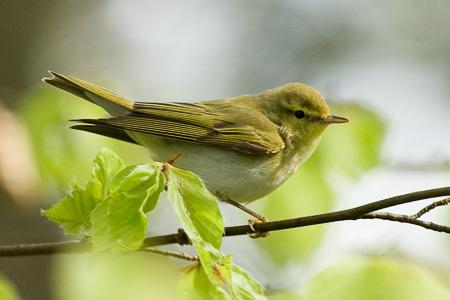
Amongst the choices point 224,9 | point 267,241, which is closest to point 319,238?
point 267,241

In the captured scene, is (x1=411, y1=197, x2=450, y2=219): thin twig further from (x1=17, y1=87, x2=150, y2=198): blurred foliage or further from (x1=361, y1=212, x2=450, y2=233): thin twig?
(x1=17, y1=87, x2=150, y2=198): blurred foliage

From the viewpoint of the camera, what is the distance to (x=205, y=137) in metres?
3.22

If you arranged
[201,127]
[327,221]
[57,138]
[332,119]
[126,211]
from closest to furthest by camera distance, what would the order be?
[126,211]
[327,221]
[57,138]
[201,127]
[332,119]

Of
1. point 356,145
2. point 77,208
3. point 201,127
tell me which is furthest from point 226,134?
point 77,208

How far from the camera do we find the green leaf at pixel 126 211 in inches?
61.0

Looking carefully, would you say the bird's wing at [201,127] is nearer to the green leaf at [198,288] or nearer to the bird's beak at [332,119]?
the bird's beak at [332,119]

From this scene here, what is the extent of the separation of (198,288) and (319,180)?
1.21 m

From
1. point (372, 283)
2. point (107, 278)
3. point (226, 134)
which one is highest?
point (226, 134)

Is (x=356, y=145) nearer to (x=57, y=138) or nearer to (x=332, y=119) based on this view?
(x=332, y=119)

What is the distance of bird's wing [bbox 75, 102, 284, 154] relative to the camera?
296 cm

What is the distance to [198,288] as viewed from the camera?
2002 millimetres

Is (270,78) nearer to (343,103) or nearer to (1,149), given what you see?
(343,103)

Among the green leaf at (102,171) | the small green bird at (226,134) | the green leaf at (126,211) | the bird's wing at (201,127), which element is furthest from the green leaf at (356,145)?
the green leaf at (126,211)

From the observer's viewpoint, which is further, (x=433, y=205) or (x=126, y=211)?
(x=433, y=205)
